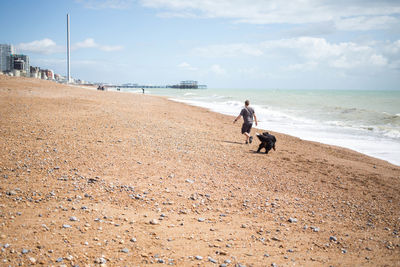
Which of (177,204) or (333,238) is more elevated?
(177,204)

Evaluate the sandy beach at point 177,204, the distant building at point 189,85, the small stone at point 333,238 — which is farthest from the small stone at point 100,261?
the distant building at point 189,85

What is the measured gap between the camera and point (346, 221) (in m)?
5.14

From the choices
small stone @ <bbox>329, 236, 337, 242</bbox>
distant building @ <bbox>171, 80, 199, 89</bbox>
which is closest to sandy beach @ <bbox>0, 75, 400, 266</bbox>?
small stone @ <bbox>329, 236, 337, 242</bbox>

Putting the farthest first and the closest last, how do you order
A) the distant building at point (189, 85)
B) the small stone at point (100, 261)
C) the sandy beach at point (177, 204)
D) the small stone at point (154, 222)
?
the distant building at point (189, 85)
the small stone at point (154, 222)
the sandy beach at point (177, 204)
the small stone at point (100, 261)

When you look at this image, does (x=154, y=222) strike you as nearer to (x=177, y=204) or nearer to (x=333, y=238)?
(x=177, y=204)

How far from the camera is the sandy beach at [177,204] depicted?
145 inches

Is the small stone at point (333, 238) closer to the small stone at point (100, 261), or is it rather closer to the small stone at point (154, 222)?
the small stone at point (154, 222)

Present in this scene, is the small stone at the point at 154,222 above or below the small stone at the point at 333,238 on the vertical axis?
above

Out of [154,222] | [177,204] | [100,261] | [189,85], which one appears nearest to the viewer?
[100,261]

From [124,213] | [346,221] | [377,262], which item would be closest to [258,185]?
[346,221]

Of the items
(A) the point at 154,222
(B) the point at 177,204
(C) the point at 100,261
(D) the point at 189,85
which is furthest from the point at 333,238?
(D) the point at 189,85

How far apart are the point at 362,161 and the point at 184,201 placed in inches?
313

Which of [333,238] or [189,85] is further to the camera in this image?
[189,85]

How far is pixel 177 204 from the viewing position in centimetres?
510
